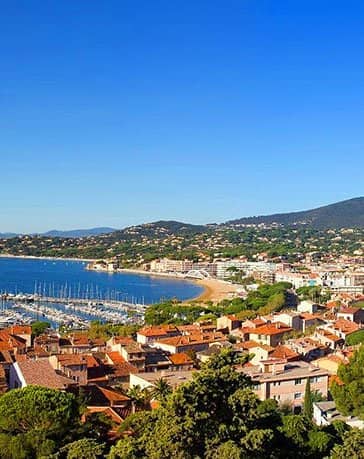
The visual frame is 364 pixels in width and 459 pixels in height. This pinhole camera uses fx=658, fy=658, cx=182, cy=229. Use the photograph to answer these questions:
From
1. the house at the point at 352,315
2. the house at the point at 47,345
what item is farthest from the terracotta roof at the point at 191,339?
the house at the point at 352,315

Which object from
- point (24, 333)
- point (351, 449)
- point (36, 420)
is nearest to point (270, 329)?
point (24, 333)

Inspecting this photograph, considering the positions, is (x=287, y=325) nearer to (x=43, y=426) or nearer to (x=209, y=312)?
(x=209, y=312)

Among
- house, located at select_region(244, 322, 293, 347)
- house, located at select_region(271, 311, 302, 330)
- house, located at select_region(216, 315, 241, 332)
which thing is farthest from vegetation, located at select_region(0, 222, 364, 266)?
house, located at select_region(244, 322, 293, 347)

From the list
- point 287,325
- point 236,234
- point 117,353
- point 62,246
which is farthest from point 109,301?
point 236,234

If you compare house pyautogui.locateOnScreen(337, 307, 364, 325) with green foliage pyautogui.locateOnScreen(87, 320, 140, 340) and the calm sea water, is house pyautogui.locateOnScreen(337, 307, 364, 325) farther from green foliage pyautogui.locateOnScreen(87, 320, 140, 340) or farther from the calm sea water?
the calm sea water

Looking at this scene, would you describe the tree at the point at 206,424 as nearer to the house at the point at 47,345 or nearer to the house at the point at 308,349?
the house at the point at 47,345

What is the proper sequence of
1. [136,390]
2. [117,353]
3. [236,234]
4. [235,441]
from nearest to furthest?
[235,441] → [136,390] → [117,353] → [236,234]

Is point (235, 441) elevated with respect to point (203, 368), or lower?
lower
